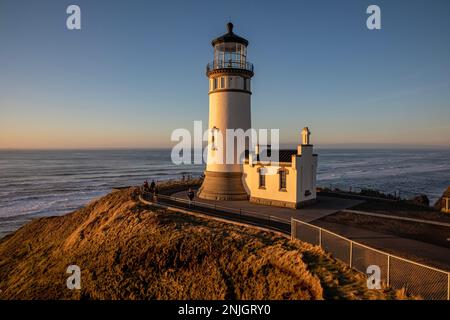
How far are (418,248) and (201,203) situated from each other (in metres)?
13.9

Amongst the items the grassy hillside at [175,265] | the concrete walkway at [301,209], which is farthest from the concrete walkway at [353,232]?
the grassy hillside at [175,265]

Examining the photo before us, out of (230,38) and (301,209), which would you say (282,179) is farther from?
(230,38)

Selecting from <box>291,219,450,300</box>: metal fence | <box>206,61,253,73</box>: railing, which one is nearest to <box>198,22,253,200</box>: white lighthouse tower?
<box>206,61,253,73</box>: railing

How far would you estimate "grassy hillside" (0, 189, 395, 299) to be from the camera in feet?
33.6

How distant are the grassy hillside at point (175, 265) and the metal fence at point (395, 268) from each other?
494mm

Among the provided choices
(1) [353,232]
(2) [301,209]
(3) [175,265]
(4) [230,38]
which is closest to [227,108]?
(4) [230,38]

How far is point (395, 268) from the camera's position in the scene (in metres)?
9.26

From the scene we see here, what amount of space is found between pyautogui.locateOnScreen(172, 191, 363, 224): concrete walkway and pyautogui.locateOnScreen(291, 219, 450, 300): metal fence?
18.2ft

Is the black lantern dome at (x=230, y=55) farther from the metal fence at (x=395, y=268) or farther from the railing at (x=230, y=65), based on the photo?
the metal fence at (x=395, y=268)

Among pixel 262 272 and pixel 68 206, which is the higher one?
pixel 262 272

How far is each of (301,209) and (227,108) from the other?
10083mm
